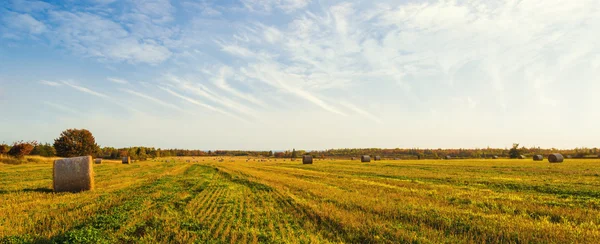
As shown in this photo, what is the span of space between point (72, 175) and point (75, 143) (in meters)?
69.8

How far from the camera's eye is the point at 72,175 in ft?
58.5

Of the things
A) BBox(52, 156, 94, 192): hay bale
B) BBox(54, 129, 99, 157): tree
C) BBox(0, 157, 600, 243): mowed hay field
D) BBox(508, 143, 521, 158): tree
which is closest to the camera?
BBox(0, 157, 600, 243): mowed hay field

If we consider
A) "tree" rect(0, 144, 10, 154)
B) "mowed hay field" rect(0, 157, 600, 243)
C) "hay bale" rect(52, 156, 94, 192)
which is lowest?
"mowed hay field" rect(0, 157, 600, 243)

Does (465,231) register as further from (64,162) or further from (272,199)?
(64,162)

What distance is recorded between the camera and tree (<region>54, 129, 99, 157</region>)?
73.0 metres

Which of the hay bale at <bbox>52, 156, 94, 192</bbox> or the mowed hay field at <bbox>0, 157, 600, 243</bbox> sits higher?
the hay bale at <bbox>52, 156, 94, 192</bbox>

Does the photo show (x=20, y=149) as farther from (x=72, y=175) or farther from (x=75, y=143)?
(x=72, y=175)

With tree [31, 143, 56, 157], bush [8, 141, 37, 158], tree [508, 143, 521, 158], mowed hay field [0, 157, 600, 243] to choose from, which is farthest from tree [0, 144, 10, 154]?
tree [508, 143, 521, 158]

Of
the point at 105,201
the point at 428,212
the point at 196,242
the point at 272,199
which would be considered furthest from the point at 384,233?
the point at 105,201

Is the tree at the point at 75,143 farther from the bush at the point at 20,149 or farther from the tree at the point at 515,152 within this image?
the tree at the point at 515,152

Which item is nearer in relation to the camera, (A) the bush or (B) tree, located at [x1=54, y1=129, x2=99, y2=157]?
(A) the bush

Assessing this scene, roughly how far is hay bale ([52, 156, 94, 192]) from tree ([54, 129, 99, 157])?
68.7 meters

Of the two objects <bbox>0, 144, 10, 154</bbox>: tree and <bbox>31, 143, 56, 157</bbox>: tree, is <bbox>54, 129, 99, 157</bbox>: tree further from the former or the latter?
<bbox>0, 144, 10, 154</bbox>: tree

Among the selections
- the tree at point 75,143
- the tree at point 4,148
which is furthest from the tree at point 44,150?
the tree at point 4,148
